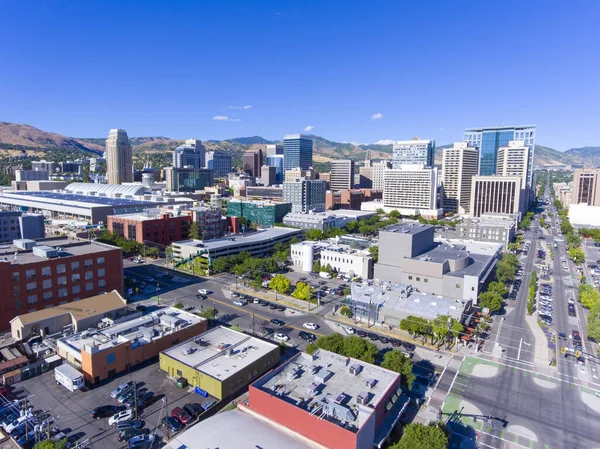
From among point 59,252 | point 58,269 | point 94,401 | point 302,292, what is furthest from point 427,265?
point 59,252

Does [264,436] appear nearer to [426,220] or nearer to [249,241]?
[249,241]

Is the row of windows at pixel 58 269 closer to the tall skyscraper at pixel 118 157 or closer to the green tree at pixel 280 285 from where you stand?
the green tree at pixel 280 285

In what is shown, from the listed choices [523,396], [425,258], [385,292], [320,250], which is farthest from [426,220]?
[523,396]

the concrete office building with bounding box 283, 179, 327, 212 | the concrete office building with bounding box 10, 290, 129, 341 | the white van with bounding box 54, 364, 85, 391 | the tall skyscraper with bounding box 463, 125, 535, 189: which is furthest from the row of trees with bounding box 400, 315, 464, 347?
the tall skyscraper with bounding box 463, 125, 535, 189

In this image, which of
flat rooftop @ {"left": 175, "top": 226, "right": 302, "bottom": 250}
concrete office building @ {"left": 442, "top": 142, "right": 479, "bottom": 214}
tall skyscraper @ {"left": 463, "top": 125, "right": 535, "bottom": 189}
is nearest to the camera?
flat rooftop @ {"left": 175, "top": 226, "right": 302, "bottom": 250}

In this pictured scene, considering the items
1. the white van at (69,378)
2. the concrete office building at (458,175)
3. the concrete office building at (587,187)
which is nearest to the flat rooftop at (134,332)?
the white van at (69,378)

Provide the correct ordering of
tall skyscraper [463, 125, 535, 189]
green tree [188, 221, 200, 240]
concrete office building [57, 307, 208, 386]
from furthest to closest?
1. tall skyscraper [463, 125, 535, 189]
2. green tree [188, 221, 200, 240]
3. concrete office building [57, 307, 208, 386]

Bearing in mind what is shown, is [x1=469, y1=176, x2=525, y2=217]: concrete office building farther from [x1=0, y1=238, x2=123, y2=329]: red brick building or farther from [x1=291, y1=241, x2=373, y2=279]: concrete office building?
[x1=0, y1=238, x2=123, y2=329]: red brick building
